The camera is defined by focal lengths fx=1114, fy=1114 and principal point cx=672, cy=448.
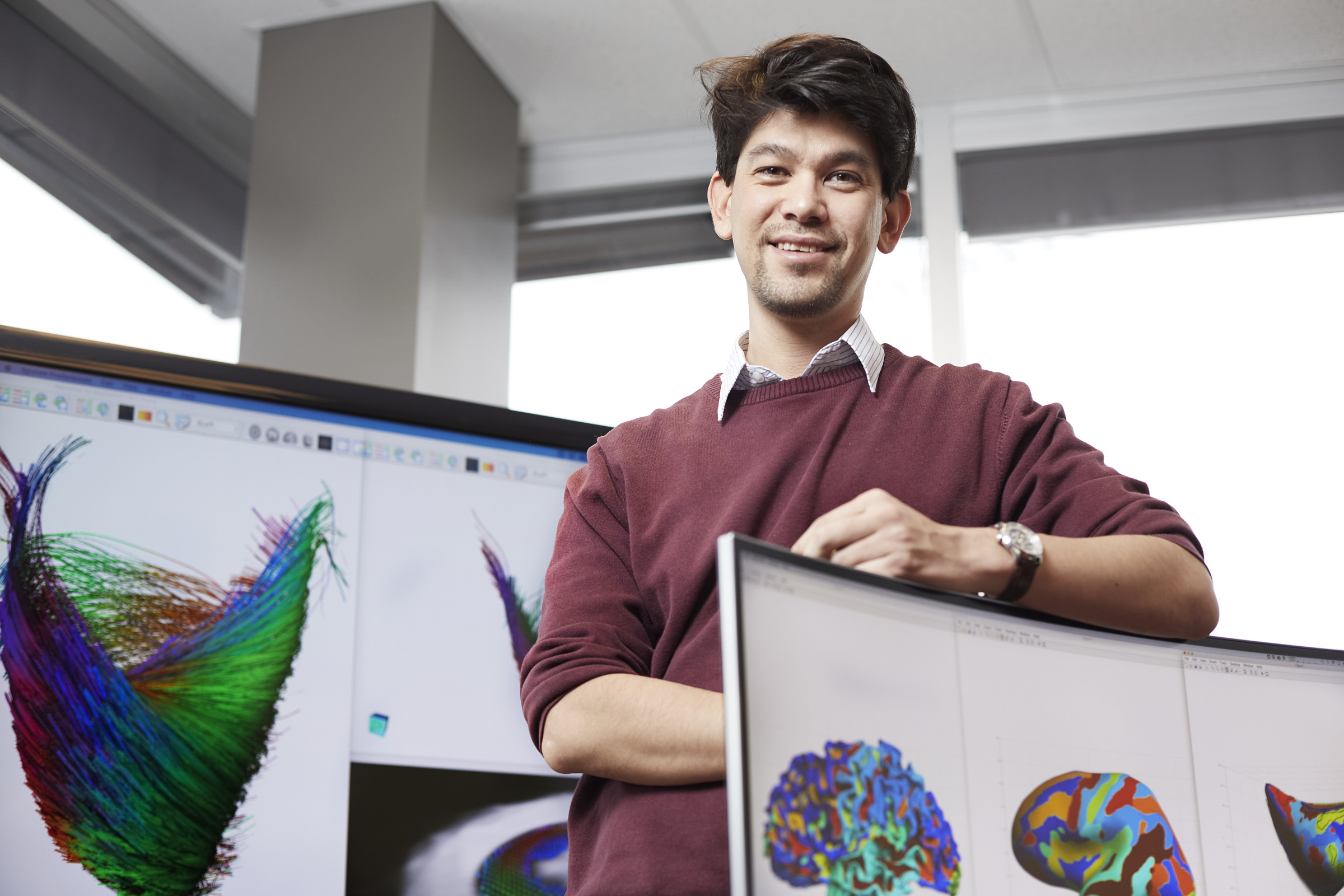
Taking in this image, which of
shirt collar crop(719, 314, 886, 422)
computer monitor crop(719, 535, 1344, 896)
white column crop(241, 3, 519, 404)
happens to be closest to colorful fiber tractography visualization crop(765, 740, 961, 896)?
computer monitor crop(719, 535, 1344, 896)

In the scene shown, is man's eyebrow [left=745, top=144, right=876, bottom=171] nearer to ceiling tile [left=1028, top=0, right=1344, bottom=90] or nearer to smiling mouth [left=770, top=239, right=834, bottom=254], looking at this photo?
smiling mouth [left=770, top=239, right=834, bottom=254]

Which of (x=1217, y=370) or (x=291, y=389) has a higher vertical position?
(x=1217, y=370)

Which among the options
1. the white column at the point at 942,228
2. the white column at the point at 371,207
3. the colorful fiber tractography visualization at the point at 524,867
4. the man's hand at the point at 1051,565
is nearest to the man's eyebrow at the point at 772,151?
the man's hand at the point at 1051,565

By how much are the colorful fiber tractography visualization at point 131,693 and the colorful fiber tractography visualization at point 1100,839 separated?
0.75 metres

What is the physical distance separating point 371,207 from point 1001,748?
77.2 inches

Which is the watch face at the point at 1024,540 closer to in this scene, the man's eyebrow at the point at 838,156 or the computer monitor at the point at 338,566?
the man's eyebrow at the point at 838,156

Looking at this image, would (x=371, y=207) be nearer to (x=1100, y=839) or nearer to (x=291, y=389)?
(x=291, y=389)

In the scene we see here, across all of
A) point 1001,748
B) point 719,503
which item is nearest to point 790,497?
point 719,503

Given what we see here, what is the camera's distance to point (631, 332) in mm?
2738

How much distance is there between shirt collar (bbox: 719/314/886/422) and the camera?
1097 mm

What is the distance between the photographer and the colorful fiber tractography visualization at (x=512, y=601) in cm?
128

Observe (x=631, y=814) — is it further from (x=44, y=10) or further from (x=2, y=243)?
(x=44, y=10)

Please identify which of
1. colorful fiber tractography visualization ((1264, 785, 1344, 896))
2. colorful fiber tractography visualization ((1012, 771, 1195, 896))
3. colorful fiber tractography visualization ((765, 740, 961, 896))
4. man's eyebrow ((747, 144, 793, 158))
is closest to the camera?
colorful fiber tractography visualization ((765, 740, 961, 896))

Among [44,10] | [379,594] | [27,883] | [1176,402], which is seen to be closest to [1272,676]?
[379,594]
